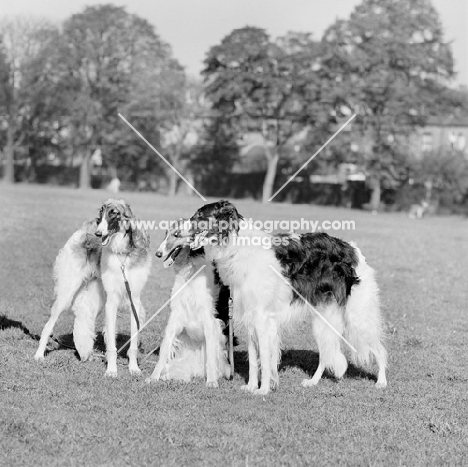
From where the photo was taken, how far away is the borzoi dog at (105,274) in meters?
7.61

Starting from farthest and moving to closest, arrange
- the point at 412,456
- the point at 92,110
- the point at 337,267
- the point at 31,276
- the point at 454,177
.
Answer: the point at 92,110 < the point at 454,177 < the point at 31,276 < the point at 337,267 < the point at 412,456

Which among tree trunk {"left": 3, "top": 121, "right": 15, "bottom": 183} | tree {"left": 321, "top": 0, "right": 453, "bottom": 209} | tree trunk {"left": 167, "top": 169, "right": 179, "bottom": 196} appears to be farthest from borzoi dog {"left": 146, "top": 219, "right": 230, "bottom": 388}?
tree trunk {"left": 3, "top": 121, "right": 15, "bottom": 183}

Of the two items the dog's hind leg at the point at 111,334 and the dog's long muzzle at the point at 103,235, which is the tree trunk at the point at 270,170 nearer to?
the dog's hind leg at the point at 111,334

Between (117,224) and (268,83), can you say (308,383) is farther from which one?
(268,83)

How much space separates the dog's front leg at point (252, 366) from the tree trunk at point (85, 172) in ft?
189

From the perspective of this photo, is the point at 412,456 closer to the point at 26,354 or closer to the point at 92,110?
the point at 26,354

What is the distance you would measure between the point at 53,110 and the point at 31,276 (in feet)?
173

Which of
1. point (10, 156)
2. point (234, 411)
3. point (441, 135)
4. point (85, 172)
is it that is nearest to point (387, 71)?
point (441, 135)

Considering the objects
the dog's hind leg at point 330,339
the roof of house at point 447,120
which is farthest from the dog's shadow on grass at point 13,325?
the roof of house at point 447,120

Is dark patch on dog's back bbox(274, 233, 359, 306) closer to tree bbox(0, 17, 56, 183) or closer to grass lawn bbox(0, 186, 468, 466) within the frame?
grass lawn bbox(0, 186, 468, 466)

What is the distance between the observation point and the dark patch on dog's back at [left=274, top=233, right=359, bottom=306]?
24.4 feet

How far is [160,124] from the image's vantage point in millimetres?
60906

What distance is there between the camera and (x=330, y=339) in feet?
25.6

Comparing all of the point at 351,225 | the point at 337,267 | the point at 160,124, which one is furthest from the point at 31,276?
the point at 160,124
